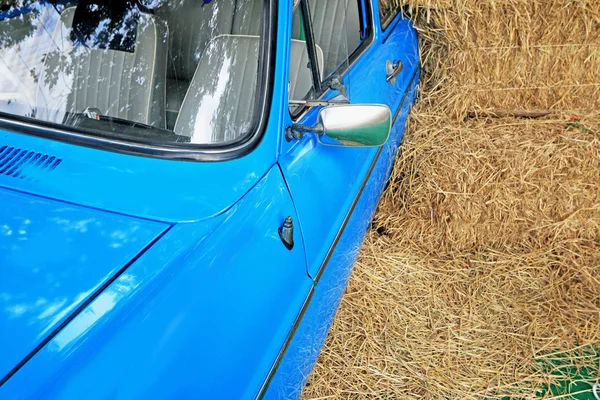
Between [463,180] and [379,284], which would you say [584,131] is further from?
[379,284]

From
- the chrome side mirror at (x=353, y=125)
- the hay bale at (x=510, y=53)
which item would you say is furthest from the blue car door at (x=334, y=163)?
the hay bale at (x=510, y=53)

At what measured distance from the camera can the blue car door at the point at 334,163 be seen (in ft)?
5.08

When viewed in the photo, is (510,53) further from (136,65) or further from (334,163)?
(136,65)

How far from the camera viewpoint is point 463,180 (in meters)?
2.74

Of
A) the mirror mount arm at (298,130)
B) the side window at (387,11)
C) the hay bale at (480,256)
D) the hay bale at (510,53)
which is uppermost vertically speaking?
the side window at (387,11)

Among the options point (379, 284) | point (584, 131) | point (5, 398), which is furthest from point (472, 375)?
point (5, 398)

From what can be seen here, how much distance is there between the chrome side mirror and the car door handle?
3.43 ft

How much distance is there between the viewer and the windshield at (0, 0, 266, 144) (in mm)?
1443

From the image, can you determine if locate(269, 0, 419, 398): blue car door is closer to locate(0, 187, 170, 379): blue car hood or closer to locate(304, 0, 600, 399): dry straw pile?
locate(304, 0, 600, 399): dry straw pile

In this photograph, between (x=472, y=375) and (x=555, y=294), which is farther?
(x=555, y=294)

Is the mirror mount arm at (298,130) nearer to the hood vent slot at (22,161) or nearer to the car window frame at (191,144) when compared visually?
the car window frame at (191,144)

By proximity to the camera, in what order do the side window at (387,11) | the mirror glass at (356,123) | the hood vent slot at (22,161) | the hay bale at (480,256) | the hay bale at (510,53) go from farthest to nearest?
the hay bale at (510,53) → the side window at (387,11) → the hay bale at (480,256) → the mirror glass at (356,123) → the hood vent slot at (22,161)

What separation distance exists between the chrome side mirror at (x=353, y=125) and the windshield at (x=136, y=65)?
21cm

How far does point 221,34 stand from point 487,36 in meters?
1.98
